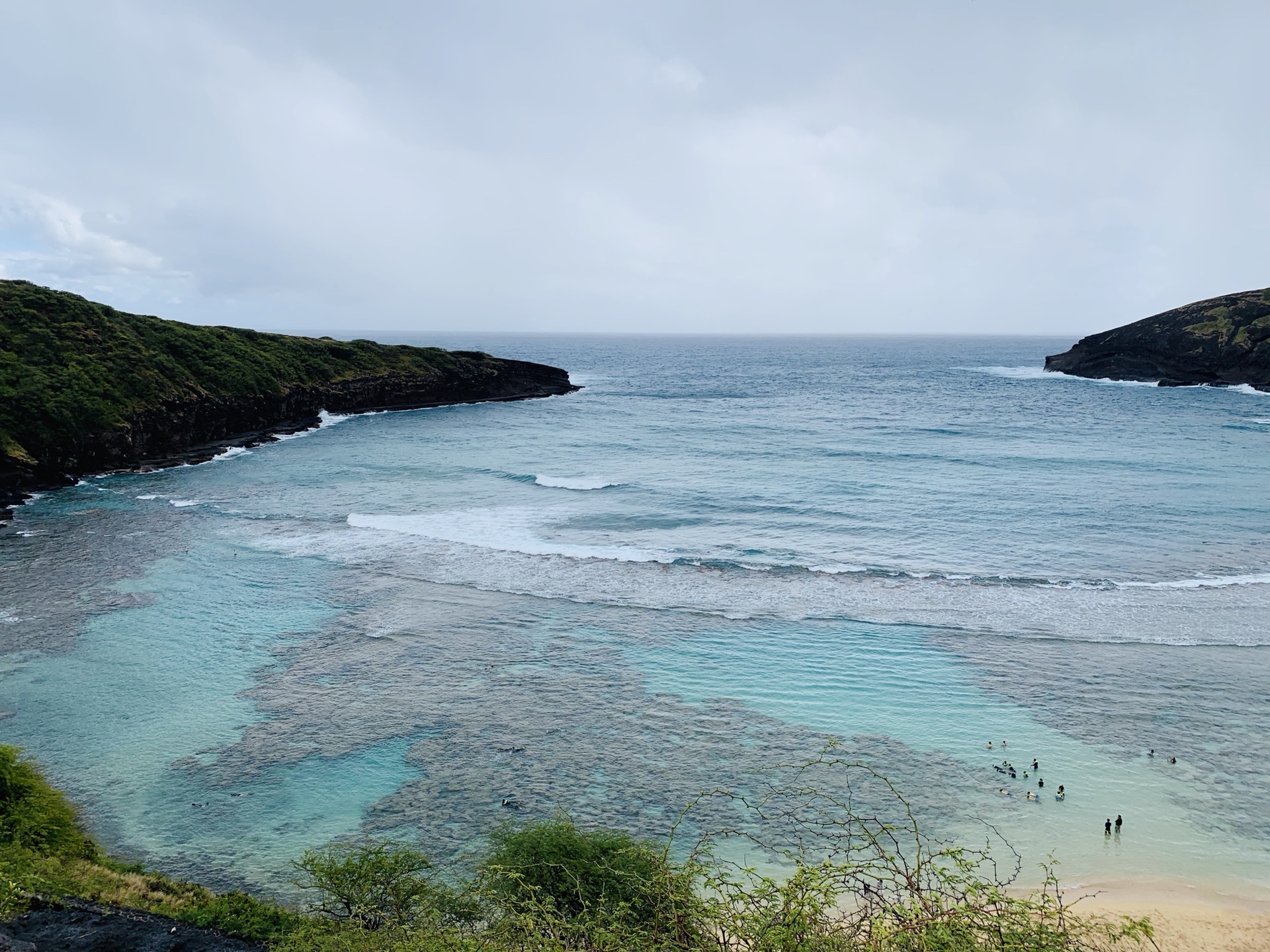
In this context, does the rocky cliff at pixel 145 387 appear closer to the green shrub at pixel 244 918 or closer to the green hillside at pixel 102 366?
the green hillside at pixel 102 366

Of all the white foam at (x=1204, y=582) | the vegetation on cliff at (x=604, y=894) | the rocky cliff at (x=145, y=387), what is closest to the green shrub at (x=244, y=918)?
the vegetation on cliff at (x=604, y=894)

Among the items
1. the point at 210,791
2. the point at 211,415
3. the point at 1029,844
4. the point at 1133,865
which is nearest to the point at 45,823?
the point at 210,791

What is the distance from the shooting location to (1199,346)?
4904 inches

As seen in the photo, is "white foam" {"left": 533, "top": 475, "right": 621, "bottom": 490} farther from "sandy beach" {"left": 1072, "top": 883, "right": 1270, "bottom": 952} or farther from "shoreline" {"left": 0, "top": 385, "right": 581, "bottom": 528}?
"sandy beach" {"left": 1072, "top": 883, "right": 1270, "bottom": 952}

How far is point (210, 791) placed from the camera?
21094 mm

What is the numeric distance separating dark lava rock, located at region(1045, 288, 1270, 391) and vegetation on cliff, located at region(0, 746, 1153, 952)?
426 feet

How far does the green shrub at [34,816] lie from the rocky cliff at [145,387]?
37.4 m

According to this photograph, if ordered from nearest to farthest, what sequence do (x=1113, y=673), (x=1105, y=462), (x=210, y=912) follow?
(x=210, y=912)
(x=1113, y=673)
(x=1105, y=462)

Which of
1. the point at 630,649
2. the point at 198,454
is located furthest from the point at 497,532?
the point at 198,454

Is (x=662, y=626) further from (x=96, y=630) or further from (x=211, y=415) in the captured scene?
(x=211, y=415)

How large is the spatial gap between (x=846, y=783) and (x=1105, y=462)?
53945mm

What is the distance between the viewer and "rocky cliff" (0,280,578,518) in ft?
182

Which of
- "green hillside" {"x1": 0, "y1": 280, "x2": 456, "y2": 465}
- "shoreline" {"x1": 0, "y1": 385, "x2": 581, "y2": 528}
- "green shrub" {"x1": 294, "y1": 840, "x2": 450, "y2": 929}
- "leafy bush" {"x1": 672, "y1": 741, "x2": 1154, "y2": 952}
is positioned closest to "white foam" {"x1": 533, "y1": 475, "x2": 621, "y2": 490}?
"shoreline" {"x1": 0, "y1": 385, "x2": 581, "y2": 528}

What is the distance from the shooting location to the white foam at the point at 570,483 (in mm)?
57125
